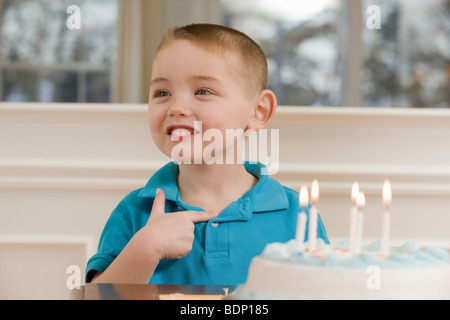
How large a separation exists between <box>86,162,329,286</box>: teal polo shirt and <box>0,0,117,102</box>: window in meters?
2.69

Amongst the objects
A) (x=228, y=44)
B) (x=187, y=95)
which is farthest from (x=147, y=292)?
(x=228, y=44)

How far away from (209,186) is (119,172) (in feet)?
1.49

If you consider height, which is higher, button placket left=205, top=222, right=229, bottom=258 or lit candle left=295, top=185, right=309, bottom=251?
lit candle left=295, top=185, right=309, bottom=251

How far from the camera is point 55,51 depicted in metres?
3.65

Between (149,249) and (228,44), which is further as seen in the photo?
(228,44)

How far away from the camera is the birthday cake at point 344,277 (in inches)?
23.0

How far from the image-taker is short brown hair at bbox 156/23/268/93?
1.06 metres

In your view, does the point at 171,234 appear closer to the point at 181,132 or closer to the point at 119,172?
the point at 181,132

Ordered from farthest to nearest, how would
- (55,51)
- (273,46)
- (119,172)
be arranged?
(273,46)
(55,51)
(119,172)

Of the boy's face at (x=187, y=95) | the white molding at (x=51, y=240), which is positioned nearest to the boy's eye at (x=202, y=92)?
the boy's face at (x=187, y=95)

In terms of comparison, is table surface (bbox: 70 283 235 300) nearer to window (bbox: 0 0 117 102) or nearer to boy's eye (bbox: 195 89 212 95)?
boy's eye (bbox: 195 89 212 95)

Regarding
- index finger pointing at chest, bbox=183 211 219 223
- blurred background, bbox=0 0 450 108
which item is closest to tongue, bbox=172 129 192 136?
index finger pointing at chest, bbox=183 211 219 223

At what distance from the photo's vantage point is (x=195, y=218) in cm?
96
